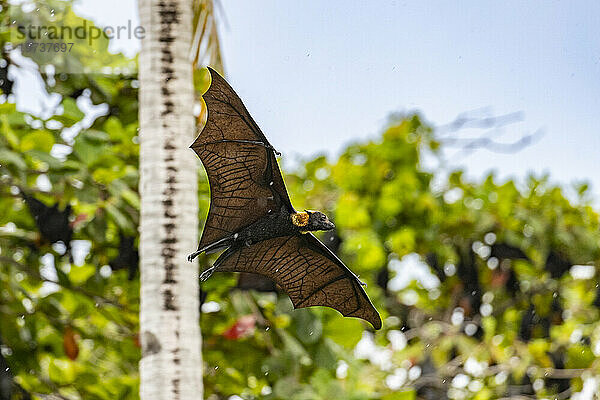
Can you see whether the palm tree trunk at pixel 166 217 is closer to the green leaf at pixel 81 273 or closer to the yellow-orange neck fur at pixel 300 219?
the yellow-orange neck fur at pixel 300 219

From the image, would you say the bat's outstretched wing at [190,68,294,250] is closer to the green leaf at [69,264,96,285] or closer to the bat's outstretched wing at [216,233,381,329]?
the bat's outstretched wing at [216,233,381,329]

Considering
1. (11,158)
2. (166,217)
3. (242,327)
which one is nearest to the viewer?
(166,217)

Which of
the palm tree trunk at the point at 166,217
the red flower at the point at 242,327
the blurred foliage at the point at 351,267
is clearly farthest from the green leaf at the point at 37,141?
the red flower at the point at 242,327

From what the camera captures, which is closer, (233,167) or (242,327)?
(233,167)

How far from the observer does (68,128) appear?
6.26 feet

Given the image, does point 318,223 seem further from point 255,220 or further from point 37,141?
point 37,141

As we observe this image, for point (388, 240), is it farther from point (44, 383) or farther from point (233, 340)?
point (44, 383)

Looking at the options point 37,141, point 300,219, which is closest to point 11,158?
point 37,141

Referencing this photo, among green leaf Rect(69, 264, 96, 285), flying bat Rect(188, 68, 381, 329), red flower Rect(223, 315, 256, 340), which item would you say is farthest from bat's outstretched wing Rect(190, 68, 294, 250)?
green leaf Rect(69, 264, 96, 285)

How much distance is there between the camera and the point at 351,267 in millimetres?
2732

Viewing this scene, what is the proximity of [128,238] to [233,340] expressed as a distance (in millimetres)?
408

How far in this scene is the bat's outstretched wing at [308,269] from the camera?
910mm

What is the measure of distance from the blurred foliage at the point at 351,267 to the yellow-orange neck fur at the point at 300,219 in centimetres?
105

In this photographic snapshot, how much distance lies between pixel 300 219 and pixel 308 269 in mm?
209
